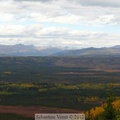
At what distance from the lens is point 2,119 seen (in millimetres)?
129375

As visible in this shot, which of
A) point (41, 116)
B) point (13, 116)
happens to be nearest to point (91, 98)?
point (13, 116)

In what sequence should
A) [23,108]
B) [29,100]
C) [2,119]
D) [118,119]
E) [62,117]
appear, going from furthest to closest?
[29,100]
[23,108]
[2,119]
[62,117]
[118,119]

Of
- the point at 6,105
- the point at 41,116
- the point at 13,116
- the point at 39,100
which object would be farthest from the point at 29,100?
the point at 41,116

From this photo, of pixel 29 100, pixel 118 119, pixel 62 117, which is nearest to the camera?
pixel 118 119

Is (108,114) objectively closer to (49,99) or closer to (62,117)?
(62,117)

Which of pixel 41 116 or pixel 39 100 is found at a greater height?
pixel 41 116

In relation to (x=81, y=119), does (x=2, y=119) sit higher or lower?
lower

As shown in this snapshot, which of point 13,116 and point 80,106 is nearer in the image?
point 13,116

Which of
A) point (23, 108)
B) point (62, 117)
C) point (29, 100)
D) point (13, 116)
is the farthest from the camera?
point (29, 100)

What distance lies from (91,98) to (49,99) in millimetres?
22374

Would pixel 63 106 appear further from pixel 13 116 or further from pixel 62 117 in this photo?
pixel 62 117

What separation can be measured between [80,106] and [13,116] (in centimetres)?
4078

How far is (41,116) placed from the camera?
1924 inches

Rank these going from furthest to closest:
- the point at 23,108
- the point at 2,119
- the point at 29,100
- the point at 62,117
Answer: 1. the point at 29,100
2. the point at 23,108
3. the point at 2,119
4. the point at 62,117
